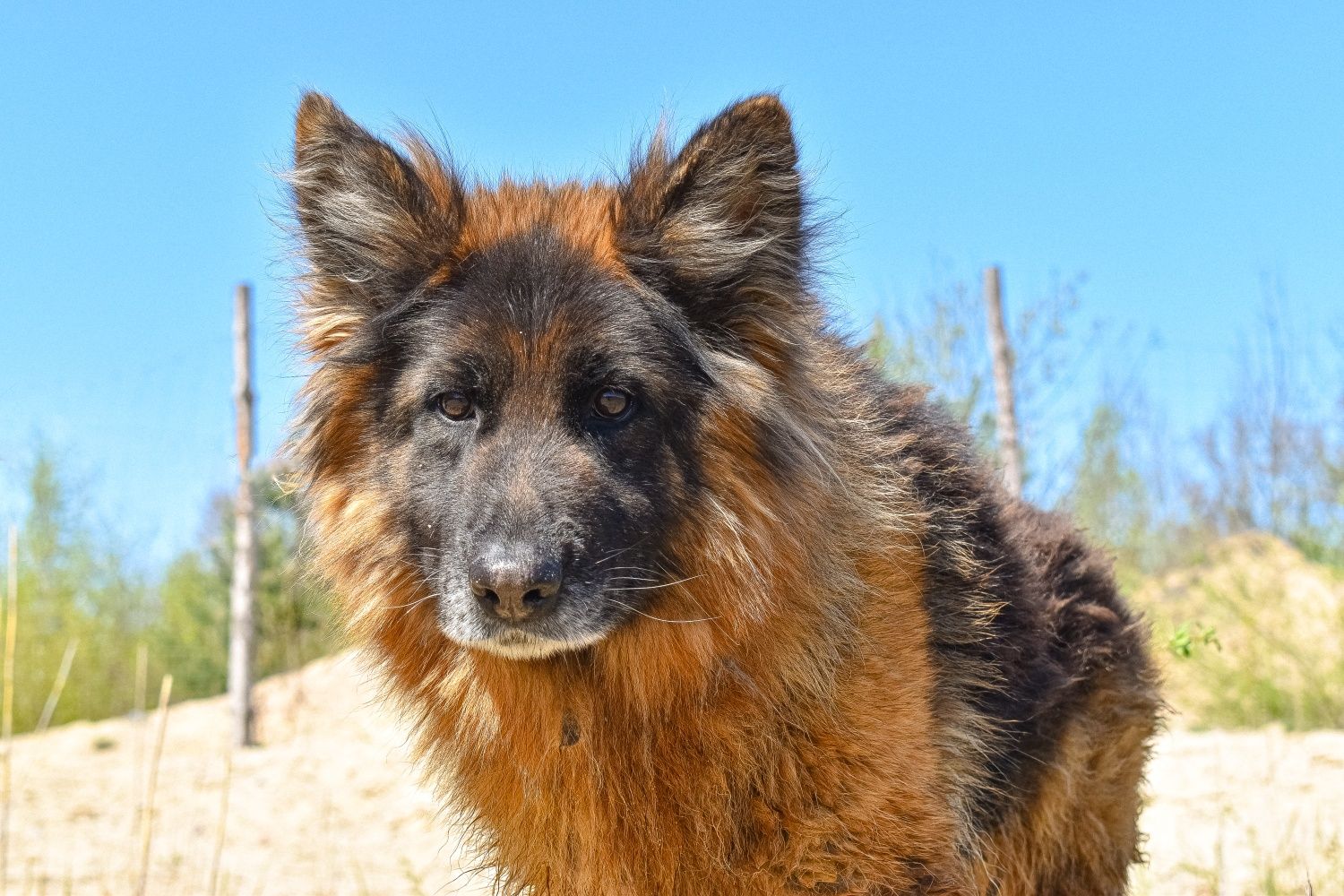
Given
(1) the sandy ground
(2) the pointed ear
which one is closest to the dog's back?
(2) the pointed ear

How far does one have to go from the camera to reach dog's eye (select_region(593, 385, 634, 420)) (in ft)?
10.9

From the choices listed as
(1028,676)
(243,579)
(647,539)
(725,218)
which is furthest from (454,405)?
(243,579)

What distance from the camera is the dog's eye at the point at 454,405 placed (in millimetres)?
3385

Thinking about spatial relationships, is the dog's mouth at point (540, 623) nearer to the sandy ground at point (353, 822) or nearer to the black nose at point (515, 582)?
the black nose at point (515, 582)

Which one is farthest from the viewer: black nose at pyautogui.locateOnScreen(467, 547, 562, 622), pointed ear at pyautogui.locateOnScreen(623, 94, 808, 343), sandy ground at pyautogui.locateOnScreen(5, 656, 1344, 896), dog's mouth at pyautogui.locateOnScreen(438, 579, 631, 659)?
sandy ground at pyautogui.locateOnScreen(5, 656, 1344, 896)

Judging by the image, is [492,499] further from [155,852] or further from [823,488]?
[155,852]

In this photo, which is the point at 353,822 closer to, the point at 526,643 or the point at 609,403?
the point at 526,643

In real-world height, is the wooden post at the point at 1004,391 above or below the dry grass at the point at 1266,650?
above

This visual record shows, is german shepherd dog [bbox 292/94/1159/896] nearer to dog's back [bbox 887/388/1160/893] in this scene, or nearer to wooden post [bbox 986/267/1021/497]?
dog's back [bbox 887/388/1160/893]

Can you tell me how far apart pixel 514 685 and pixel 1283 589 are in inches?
434

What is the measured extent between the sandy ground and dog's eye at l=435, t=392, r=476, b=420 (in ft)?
5.87

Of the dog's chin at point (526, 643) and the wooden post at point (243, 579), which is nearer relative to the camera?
the dog's chin at point (526, 643)

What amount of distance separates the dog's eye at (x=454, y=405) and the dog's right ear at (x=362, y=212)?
1.31ft

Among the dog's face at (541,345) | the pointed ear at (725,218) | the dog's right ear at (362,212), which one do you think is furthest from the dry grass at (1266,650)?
the dog's right ear at (362,212)
